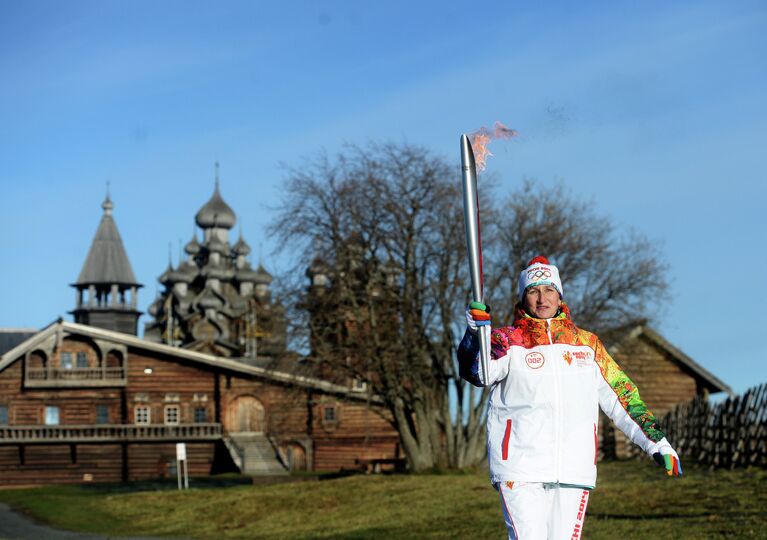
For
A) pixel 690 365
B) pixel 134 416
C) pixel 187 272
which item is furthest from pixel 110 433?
pixel 187 272

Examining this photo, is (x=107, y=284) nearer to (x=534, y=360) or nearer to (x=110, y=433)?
(x=110, y=433)

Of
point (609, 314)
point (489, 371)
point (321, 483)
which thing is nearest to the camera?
point (489, 371)

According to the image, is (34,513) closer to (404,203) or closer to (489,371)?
(404,203)

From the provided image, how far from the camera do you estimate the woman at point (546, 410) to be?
7.05 meters

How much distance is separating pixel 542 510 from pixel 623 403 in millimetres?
891

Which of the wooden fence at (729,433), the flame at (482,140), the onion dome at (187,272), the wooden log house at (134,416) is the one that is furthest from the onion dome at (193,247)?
the flame at (482,140)

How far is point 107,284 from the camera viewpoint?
97.4 metres

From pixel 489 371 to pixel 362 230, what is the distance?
94.0 feet

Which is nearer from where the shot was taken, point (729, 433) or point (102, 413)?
point (729, 433)

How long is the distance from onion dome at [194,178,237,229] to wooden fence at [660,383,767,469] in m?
83.0

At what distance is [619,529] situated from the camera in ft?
51.4

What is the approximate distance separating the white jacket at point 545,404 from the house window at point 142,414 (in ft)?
164

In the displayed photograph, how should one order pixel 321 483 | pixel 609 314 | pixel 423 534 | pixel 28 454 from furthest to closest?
pixel 28 454 < pixel 609 314 < pixel 321 483 < pixel 423 534

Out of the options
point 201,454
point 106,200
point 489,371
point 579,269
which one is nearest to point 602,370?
point 489,371
